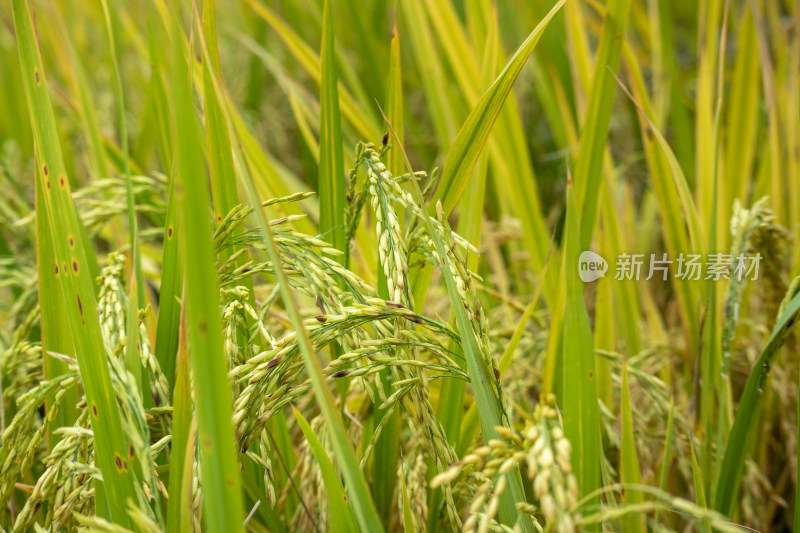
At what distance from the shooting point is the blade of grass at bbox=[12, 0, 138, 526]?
1.71 feet

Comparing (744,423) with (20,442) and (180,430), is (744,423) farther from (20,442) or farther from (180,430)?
(20,442)

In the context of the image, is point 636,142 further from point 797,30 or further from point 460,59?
point 460,59

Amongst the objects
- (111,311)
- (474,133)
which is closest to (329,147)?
(474,133)

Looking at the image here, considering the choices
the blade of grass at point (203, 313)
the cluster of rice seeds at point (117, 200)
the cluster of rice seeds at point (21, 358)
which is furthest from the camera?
the cluster of rice seeds at point (117, 200)

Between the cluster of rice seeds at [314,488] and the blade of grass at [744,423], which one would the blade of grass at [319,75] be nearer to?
the cluster of rice seeds at [314,488]

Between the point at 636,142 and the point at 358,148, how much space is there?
1.33 meters

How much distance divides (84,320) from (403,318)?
0.97 ft

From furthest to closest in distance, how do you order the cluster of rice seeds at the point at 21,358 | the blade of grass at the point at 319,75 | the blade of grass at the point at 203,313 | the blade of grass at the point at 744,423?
the blade of grass at the point at 319,75 < the cluster of rice seeds at the point at 21,358 < the blade of grass at the point at 744,423 < the blade of grass at the point at 203,313

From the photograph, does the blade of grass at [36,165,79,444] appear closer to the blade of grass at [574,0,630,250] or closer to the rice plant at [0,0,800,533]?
the rice plant at [0,0,800,533]

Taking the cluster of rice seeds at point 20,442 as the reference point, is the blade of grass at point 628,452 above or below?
below

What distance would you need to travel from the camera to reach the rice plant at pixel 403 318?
0.48 metres

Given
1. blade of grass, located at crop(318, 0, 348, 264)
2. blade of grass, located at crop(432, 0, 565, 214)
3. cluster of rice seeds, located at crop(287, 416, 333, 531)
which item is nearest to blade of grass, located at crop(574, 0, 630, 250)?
blade of grass, located at crop(432, 0, 565, 214)

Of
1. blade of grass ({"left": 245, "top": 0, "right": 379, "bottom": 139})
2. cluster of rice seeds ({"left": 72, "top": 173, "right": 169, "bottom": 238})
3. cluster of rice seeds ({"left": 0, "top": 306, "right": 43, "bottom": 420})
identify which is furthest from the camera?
blade of grass ({"left": 245, "top": 0, "right": 379, "bottom": 139})
